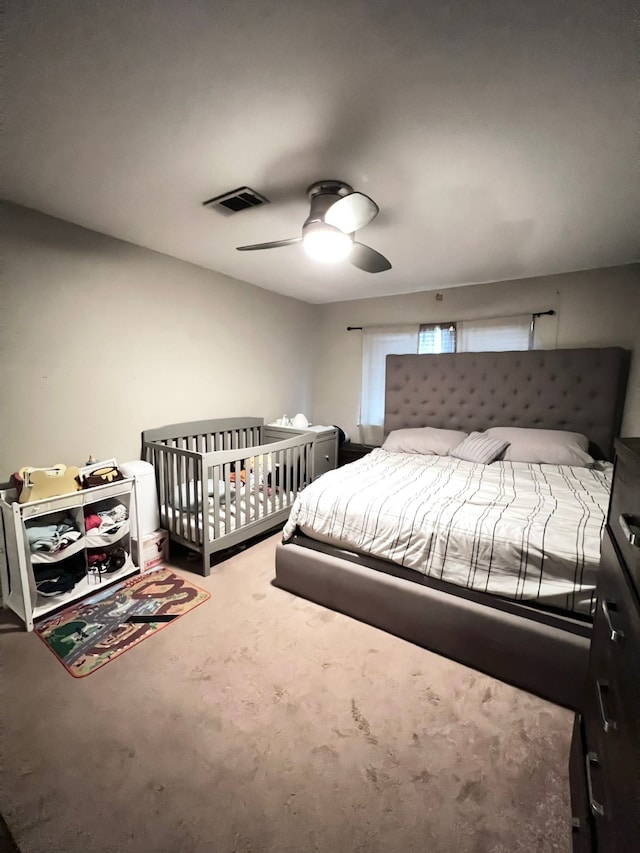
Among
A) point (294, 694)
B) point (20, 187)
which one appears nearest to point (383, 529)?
point (294, 694)

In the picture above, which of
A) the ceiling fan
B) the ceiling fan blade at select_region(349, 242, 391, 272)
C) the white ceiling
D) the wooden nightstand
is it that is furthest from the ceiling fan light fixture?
the wooden nightstand

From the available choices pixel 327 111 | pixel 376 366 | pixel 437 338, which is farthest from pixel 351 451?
pixel 327 111

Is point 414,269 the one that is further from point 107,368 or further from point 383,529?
point 107,368

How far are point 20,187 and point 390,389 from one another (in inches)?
128

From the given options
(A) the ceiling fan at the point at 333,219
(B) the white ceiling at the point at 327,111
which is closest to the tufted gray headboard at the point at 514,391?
(B) the white ceiling at the point at 327,111

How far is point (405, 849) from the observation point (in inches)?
39.8

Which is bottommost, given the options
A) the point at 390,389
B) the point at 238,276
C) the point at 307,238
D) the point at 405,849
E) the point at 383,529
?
the point at 405,849

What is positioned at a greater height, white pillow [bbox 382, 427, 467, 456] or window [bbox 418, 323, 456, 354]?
window [bbox 418, 323, 456, 354]

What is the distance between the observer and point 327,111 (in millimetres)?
1267

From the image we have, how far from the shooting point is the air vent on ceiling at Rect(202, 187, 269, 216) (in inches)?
71.5

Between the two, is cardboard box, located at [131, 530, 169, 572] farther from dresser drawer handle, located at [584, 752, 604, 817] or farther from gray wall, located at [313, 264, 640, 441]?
gray wall, located at [313, 264, 640, 441]

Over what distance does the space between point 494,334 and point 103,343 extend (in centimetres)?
338

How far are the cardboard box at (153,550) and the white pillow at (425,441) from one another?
2.14 meters

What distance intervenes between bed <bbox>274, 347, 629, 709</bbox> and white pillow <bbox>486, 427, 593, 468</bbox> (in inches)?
3.7
